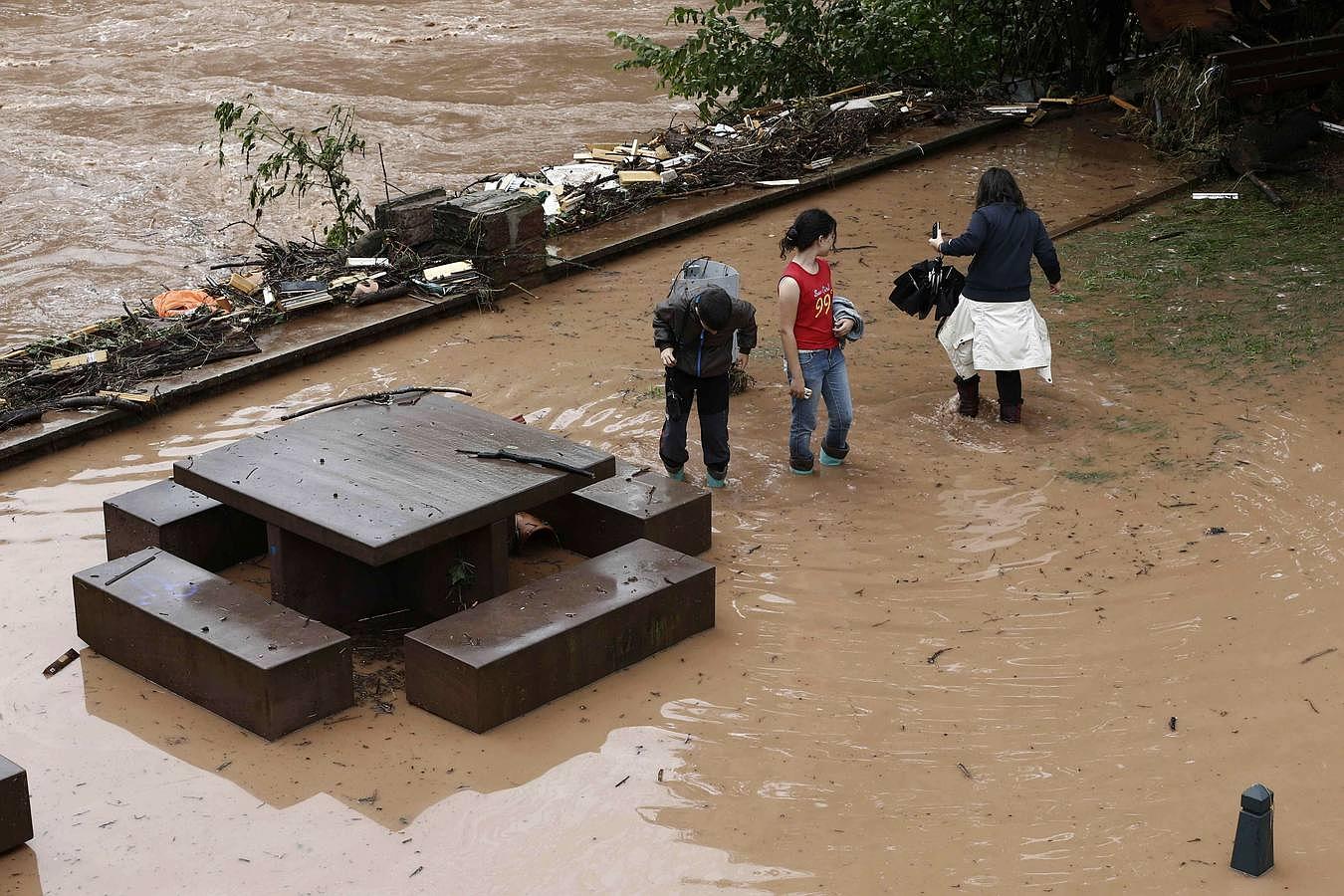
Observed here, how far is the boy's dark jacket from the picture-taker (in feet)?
24.5

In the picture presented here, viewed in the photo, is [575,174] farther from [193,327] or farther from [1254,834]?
[1254,834]

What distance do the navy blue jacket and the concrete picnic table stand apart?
263 centimetres

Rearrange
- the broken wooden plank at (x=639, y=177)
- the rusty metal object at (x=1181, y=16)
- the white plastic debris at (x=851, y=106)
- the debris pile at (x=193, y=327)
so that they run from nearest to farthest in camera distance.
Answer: the debris pile at (x=193, y=327) < the broken wooden plank at (x=639, y=177) < the rusty metal object at (x=1181, y=16) < the white plastic debris at (x=851, y=106)

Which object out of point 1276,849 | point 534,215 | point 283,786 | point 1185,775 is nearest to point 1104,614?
point 1185,775

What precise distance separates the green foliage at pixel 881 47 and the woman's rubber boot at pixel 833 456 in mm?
8967

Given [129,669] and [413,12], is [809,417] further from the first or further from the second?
[413,12]

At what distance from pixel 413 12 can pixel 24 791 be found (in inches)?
959

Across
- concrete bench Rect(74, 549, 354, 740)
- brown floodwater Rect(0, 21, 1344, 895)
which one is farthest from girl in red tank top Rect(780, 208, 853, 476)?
concrete bench Rect(74, 549, 354, 740)

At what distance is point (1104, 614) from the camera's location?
21.7ft

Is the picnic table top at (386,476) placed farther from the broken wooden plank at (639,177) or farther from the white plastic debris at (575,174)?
the white plastic debris at (575,174)

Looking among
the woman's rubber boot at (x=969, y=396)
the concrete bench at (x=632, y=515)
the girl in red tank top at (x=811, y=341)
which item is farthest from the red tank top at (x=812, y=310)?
the woman's rubber boot at (x=969, y=396)

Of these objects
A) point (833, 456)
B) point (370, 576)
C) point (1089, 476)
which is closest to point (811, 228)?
point (833, 456)

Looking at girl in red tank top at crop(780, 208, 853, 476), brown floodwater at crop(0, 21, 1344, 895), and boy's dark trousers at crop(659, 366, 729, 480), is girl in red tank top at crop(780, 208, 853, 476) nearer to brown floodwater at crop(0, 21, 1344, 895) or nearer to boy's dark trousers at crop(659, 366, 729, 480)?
brown floodwater at crop(0, 21, 1344, 895)

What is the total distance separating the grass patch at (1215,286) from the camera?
31.6 ft
